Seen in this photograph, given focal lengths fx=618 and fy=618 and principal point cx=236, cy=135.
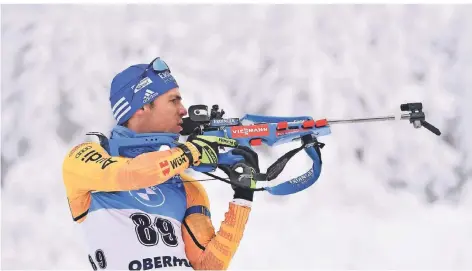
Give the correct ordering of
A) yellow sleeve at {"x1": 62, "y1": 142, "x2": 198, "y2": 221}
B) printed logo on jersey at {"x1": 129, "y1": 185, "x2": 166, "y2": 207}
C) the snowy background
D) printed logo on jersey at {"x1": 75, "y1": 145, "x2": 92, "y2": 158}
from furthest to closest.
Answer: the snowy background, printed logo on jersey at {"x1": 129, "y1": 185, "x2": 166, "y2": 207}, printed logo on jersey at {"x1": 75, "y1": 145, "x2": 92, "y2": 158}, yellow sleeve at {"x1": 62, "y1": 142, "x2": 198, "y2": 221}

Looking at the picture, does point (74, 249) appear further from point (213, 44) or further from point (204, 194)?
point (213, 44)

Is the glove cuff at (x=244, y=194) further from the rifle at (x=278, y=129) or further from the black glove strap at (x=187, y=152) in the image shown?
the black glove strap at (x=187, y=152)

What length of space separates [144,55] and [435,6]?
5.78 ft

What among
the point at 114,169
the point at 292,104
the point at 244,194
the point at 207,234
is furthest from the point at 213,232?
the point at 292,104

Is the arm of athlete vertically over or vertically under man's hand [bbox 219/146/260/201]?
under

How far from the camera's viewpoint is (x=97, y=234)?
2195 millimetres

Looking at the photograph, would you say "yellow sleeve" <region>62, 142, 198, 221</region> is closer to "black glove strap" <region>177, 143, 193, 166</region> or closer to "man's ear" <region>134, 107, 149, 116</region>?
"black glove strap" <region>177, 143, 193, 166</region>

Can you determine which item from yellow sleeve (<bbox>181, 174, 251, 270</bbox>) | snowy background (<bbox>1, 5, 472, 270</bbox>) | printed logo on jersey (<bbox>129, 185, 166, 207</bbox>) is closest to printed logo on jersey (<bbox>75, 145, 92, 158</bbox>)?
printed logo on jersey (<bbox>129, 185, 166, 207</bbox>)

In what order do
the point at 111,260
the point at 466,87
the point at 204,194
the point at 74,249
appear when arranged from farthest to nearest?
the point at 466,87 → the point at 74,249 → the point at 204,194 → the point at 111,260

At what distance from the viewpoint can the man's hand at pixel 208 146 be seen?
2.12 metres

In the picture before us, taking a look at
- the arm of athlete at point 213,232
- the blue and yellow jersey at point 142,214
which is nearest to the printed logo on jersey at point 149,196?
the blue and yellow jersey at point 142,214

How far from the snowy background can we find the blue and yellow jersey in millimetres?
833

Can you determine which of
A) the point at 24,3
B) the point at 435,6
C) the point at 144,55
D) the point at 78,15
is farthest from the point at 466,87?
the point at 24,3

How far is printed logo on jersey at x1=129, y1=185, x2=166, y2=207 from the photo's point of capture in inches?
87.9
